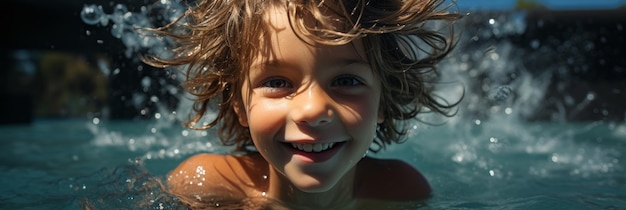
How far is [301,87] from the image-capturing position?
70.2 inches

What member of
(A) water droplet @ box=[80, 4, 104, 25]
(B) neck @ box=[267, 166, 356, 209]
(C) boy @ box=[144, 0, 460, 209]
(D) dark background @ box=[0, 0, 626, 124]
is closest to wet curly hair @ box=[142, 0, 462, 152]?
(C) boy @ box=[144, 0, 460, 209]

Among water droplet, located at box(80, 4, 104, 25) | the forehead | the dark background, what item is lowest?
the forehead

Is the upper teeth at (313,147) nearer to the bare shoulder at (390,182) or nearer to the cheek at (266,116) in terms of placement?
the cheek at (266,116)

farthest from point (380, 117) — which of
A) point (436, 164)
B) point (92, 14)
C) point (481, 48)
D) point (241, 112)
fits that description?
point (481, 48)

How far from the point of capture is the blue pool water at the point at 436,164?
2.34 m

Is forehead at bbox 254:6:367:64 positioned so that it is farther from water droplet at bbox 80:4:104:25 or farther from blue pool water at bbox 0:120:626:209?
water droplet at bbox 80:4:104:25

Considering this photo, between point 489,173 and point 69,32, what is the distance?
6226 mm

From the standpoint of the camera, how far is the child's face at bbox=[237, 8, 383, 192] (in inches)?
69.7

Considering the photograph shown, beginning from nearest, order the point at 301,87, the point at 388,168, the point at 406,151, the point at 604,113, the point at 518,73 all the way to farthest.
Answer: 1. the point at 301,87
2. the point at 388,168
3. the point at 406,151
4. the point at 604,113
5. the point at 518,73

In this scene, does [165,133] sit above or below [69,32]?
below

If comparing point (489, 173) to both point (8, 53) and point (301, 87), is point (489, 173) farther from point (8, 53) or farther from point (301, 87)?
point (8, 53)

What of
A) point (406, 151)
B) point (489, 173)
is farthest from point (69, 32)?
point (489, 173)

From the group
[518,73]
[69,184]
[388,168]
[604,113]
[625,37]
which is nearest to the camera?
[388,168]

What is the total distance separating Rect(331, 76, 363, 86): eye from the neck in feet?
1.37
